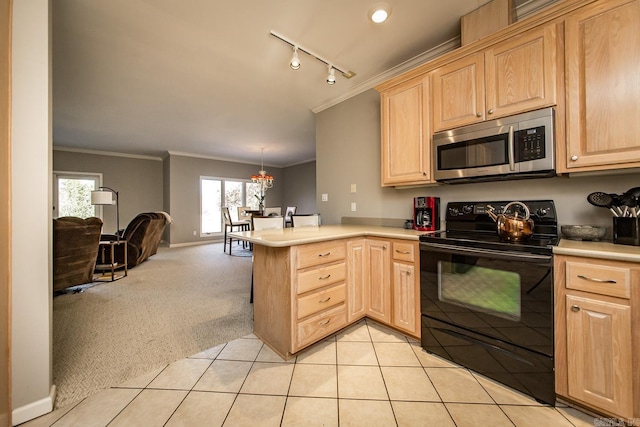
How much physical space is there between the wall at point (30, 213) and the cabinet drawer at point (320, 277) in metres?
1.41

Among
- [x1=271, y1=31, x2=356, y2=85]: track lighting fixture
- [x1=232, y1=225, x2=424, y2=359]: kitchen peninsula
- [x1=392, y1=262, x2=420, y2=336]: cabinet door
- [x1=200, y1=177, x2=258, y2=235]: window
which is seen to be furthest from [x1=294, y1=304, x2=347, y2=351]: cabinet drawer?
[x1=200, y1=177, x2=258, y2=235]: window

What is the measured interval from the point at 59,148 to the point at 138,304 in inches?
236

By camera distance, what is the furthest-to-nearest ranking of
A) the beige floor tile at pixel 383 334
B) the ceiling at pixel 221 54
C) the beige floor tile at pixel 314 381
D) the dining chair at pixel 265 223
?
the dining chair at pixel 265 223, the beige floor tile at pixel 383 334, the ceiling at pixel 221 54, the beige floor tile at pixel 314 381

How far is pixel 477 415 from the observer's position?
1266 mm

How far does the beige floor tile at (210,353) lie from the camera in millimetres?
1784

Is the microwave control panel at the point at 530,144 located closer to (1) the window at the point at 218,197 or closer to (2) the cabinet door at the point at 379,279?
(2) the cabinet door at the point at 379,279

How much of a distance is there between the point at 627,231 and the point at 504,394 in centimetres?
113

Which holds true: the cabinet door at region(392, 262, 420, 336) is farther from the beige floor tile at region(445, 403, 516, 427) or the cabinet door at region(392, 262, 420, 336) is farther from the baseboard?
the baseboard

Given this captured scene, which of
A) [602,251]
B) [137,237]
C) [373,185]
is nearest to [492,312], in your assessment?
[602,251]

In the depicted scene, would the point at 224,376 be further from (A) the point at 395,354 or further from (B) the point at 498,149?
(B) the point at 498,149

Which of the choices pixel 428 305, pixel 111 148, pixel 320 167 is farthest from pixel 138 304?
pixel 111 148

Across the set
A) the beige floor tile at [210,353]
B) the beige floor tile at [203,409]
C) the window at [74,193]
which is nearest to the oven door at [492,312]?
the beige floor tile at [203,409]

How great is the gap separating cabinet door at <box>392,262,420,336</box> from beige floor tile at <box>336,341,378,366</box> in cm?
32

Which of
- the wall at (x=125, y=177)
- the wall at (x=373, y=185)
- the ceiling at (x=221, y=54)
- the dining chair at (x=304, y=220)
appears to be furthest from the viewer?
the wall at (x=125, y=177)
